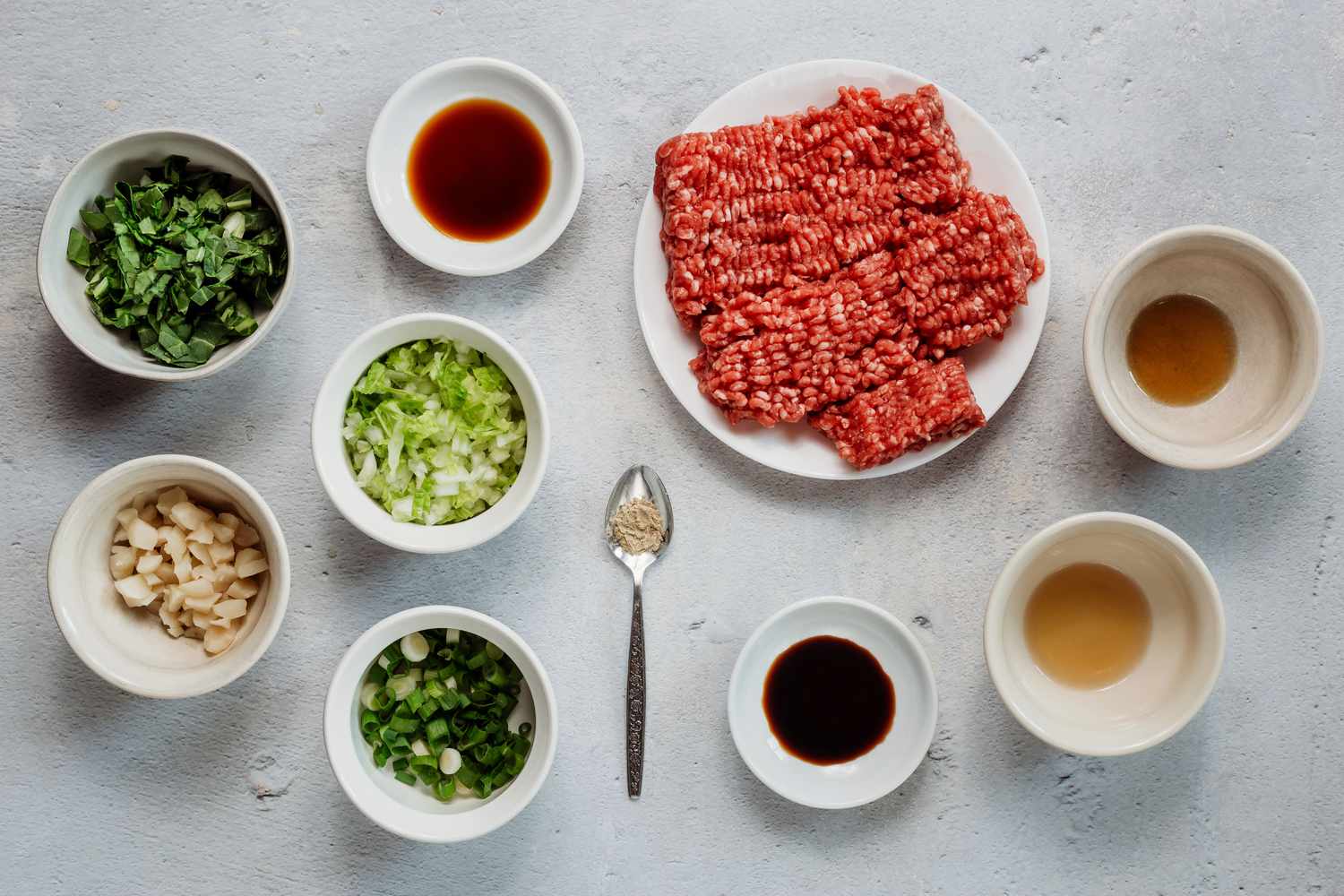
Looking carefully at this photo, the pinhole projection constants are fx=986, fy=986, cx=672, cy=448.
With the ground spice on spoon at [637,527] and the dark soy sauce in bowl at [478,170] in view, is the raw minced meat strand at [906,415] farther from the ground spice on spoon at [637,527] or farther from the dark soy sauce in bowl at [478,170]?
the dark soy sauce in bowl at [478,170]

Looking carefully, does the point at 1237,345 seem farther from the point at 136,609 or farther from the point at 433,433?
the point at 136,609

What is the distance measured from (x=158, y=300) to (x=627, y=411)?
1254 mm

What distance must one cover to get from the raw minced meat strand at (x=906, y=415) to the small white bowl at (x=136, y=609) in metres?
1.47

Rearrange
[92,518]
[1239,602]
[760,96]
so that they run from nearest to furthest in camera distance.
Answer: [92,518] → [760,96] → [1239,602]

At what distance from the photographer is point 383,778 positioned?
102 inches

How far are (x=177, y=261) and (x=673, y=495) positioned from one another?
56.5 inches

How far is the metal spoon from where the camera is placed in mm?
2748

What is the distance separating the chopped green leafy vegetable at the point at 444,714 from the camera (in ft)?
8.54

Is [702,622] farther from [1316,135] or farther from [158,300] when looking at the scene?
[1316,135]

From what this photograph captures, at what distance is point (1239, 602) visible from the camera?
9.41ft

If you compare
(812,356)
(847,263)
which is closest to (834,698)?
(812,356)

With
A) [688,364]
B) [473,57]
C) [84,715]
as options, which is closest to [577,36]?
[473,57]

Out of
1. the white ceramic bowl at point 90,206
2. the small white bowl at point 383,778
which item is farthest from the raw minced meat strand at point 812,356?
the white ceramic bowl at point 90,206

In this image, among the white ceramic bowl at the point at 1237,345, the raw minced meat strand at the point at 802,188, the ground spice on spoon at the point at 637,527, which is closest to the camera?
the white ceramic bowl at the point at 1237,345
